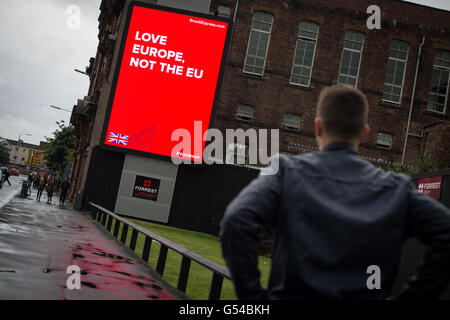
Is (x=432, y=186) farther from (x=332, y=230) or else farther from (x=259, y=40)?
(x=259, y=40)

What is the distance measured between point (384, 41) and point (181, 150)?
47.5ft

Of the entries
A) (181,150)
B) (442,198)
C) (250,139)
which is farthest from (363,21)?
(442,198)

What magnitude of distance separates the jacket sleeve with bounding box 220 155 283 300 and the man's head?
1.17 ft

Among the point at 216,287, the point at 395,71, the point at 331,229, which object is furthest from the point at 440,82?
the point at 331,229

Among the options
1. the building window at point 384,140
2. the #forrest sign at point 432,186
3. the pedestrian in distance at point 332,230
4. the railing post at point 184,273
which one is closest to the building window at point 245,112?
the building window at point 384,140

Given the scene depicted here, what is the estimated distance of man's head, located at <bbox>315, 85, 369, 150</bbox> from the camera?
1.92m

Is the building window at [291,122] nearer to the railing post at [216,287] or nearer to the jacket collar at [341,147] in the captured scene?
the railing post at [216,287]

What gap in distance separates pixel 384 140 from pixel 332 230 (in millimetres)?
27491

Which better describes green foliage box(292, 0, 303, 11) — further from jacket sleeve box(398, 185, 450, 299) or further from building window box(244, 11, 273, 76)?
jacket sleeve box(398, 185, 450, 299)

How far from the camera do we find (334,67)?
91.4ft
